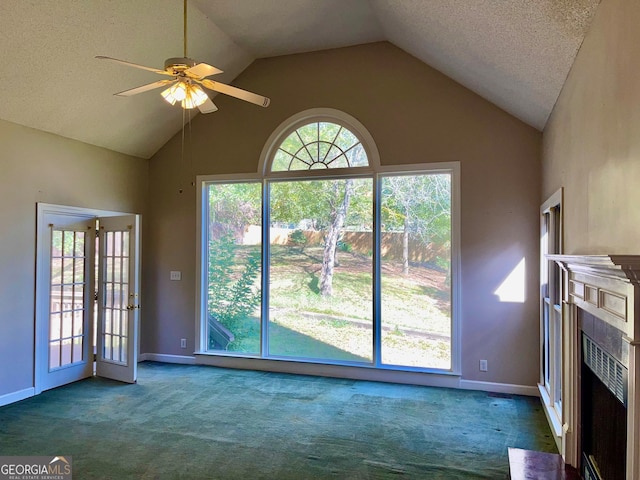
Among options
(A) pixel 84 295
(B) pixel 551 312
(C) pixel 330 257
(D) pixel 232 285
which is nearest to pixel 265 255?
(D) pixel 232 285

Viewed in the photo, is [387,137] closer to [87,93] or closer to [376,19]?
[376,19]

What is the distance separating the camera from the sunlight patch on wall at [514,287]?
437 centimetres

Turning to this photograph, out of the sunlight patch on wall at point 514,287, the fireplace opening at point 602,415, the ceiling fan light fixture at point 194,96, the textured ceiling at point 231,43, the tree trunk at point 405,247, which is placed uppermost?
the textured ceiling at point 231,43

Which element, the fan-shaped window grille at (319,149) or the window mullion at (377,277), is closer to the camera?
the window mullion at (377,277)

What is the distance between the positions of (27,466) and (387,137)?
4419mm

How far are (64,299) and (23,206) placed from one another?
1.16 m

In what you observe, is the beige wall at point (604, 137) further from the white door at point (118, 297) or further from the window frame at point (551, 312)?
the white door at point (118, 297)

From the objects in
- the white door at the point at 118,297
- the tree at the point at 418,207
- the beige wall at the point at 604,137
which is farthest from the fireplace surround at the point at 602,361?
the white door at the point at 118,297

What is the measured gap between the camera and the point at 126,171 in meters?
5.50

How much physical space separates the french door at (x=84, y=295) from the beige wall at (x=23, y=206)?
0.31ft

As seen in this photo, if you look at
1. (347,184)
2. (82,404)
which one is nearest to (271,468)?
(82,404)

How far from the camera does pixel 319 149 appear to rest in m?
5.12

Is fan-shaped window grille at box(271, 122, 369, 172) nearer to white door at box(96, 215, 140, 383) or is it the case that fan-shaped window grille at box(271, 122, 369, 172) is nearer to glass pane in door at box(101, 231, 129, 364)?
white door at box(96, 215, 140, 383)

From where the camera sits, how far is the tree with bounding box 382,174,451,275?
183 inches
